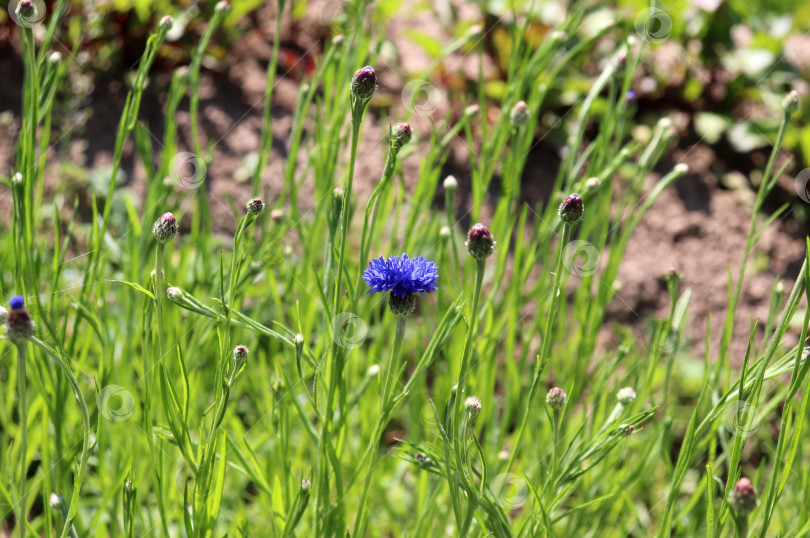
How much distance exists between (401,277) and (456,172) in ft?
4.04

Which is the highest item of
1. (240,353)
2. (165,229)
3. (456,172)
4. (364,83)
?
(364,83)

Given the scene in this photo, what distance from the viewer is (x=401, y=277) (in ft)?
2.19

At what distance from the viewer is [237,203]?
1738 millimetres

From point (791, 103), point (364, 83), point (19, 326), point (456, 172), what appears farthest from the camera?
point (456, 172)

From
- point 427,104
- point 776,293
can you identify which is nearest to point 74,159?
point 427,104

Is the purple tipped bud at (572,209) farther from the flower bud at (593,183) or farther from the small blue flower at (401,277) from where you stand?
the flower bud at (593,183)

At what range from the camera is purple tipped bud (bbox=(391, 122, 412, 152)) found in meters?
0.67

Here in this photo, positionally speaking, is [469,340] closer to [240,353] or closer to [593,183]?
[240,353]

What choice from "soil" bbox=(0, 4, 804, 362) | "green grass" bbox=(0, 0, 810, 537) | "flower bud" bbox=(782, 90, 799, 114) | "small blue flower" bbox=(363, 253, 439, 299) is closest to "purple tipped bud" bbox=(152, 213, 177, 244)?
"green grass" bbox=(0, 0, 810, 537)

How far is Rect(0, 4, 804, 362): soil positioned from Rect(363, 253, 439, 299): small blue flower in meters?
0.94

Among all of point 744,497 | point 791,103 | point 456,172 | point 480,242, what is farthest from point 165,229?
point 456,172

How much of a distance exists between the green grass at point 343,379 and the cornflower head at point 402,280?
1.1 inches

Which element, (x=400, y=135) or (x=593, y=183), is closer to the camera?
(x=400, y=135)

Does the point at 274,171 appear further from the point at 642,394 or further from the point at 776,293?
the point at 776,293
